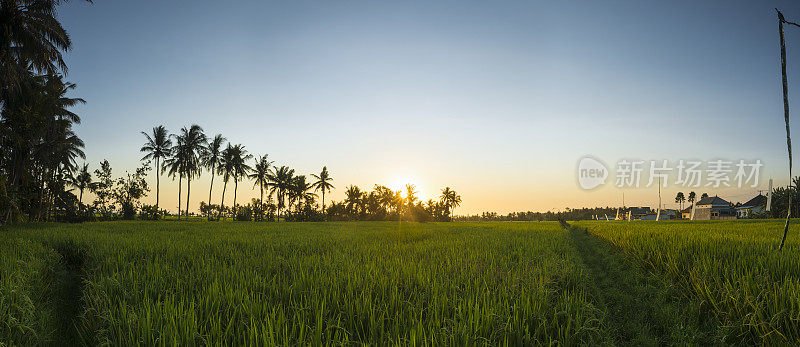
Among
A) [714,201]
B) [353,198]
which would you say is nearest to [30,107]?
[353,198]

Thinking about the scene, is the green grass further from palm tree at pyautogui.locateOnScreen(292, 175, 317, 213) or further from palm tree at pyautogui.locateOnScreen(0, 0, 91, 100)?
palm tree at pyautogui.locateOnScreen(292, 175, 317, 213)

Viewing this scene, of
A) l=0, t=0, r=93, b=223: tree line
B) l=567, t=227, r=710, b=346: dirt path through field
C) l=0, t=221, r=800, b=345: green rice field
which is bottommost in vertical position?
l=567, t=227, r=710, b=346: dirt path through field

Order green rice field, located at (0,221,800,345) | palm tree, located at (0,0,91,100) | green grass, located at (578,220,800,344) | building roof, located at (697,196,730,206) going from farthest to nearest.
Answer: building roof, located at (697,196,730,206) < palm tree, located at (0,0,91,100) < green grass, located at (578,220,800,344) < green rice field, located at (0,221,800,345)

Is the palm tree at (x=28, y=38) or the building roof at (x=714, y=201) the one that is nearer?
the palm tree at (x=28, y=38)

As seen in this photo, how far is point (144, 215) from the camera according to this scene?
3981cm

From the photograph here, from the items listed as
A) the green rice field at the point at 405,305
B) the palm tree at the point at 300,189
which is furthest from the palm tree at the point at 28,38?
the palm tree at the point at 300,189

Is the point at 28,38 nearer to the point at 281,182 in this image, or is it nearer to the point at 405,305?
the point at 405,305

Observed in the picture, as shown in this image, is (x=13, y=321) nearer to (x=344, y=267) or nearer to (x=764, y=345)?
(x=344, y=267)

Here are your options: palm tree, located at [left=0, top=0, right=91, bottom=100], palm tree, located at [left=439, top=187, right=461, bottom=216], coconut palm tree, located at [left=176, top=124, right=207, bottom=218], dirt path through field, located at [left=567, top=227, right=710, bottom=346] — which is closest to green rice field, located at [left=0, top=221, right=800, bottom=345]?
dirt path through field, located at [left=567, top=227, right=710, bottom=346]

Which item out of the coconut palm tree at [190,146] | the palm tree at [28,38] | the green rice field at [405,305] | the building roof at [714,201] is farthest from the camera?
the building roof at [714,201]

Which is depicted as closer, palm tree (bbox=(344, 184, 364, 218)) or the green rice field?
the green rice field

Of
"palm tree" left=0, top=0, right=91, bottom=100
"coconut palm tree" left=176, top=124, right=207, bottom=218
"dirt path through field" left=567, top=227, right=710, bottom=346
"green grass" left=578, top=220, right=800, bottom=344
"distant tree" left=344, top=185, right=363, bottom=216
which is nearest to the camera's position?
"green grass" left=578, top=220, right=800, bottom=344

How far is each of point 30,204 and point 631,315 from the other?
3861 centimetres

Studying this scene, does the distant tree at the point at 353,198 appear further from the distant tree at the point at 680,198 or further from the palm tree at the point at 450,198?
the distant tree at the point at 680,198
